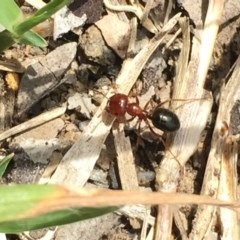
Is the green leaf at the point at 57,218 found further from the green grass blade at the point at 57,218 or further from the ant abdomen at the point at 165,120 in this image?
the ant abdomen at the point at 165,120

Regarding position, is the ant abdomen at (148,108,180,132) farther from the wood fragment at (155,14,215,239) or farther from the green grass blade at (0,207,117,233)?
the green grass blade at (0,207,117,233)

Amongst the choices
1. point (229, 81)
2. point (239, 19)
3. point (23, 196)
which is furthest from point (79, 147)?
point (23, 196)

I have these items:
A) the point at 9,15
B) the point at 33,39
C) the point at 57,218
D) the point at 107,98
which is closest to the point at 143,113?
the point at 107,98

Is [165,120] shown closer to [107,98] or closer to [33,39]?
[107,98]

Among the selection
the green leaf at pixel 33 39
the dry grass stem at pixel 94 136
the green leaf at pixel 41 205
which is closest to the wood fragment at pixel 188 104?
the dry grass stem at pixel 94 136

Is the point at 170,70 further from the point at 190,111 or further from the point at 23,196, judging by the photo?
the point at 23,196
